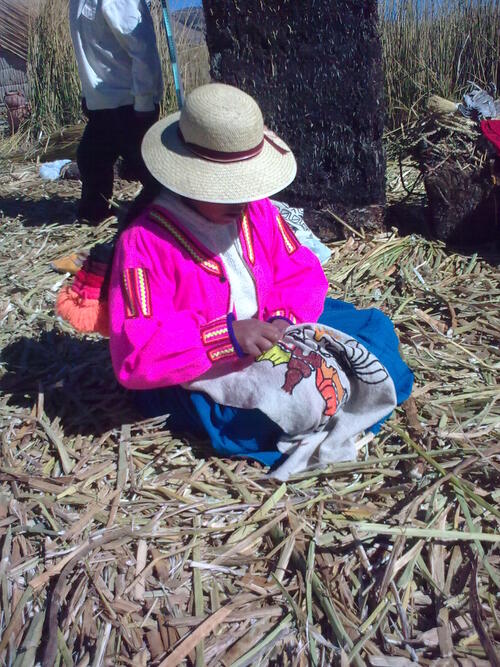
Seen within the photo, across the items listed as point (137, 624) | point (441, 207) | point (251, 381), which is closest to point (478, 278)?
point (441, 207)

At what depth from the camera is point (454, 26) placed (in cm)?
588

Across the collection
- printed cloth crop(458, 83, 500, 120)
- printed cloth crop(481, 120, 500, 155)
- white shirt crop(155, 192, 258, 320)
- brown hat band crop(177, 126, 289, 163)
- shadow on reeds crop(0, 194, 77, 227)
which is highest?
brown hat band crop(177, 126, 289, 163)

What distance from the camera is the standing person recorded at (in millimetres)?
4035

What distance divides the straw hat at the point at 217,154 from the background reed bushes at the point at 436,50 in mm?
4360

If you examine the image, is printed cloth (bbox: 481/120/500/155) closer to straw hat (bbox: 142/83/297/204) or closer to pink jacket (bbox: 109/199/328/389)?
pink jacket (bbox: 109/199/328/389)

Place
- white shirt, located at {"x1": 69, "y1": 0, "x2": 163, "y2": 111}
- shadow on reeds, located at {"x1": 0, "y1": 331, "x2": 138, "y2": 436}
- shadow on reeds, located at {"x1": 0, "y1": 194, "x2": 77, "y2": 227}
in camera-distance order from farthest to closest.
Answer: shadow on reeds, located at {"x1": 0, "y1": 194, "x2": 77, "y2": 227}
white shirt, located at {"x1": 69, "y1": 0, "x2": 163, "y2": 111}
shadow on reeds, located at {"x1": 0, "y1": 331, "x2": 138, "y2": 436}

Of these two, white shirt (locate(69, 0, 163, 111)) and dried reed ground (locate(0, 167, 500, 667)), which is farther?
white shirt (locate(69, 0, 163, 111))

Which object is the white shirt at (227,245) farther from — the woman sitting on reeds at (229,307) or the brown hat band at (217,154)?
the brown hat band at (217,154)

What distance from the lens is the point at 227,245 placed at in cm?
207

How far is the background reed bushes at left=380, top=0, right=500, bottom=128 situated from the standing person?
8.45ft

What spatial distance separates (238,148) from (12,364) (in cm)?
147

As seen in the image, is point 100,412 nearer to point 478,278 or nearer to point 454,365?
point 454,365

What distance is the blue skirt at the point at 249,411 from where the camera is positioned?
2.10m

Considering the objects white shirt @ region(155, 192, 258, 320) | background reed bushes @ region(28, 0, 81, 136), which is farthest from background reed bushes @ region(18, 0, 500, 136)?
white shirt @ region(155, 192, 258, 320)
